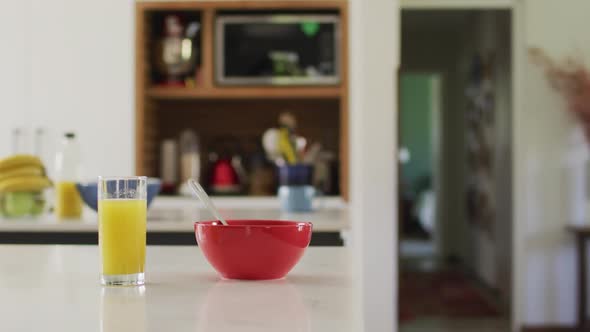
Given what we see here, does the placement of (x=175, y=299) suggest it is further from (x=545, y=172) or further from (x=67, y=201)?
(x=545, y=172)

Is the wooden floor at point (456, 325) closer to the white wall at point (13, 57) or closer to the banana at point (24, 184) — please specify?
the white wall at point (13, 57)

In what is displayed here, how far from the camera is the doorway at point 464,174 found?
5637mm

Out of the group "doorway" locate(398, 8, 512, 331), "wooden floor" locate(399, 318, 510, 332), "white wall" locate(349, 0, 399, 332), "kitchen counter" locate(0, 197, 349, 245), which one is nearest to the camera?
"kitchen counter" locate(0, 197, 349, 245)

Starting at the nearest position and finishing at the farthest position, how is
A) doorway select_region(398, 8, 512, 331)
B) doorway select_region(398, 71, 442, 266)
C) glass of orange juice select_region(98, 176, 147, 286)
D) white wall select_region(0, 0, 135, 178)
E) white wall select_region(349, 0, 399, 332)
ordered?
glass of orange juice select_region(98, 176, 147, 286) < white wall select_region(349, 0, 399, 332) < white wall select_region(0, 0, 135, 178) < doorway select_region(398, 8, 512, 331) < doorway select_region(398, 71, 442, 266)

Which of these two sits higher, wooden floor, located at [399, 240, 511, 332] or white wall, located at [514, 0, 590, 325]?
white wall, located at [514, 0, 590, 325]

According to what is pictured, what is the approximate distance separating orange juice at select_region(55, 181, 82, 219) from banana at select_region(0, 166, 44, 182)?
0.29ft

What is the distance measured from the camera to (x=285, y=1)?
13.3 feet

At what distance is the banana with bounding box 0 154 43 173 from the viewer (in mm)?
2352

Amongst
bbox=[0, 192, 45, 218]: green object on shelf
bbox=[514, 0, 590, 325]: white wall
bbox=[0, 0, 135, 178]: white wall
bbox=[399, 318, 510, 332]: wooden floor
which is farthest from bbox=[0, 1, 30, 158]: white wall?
bbox=[514, 0, 590, 325]: white wall

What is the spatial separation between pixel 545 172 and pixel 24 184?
336 cm

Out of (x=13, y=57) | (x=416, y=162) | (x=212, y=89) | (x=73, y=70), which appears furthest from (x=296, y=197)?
(x=416, y=162)

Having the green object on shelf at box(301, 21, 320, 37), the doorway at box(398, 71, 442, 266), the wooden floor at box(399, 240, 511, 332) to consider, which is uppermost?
the green object on shelf at box(301, 21, 320, 37)

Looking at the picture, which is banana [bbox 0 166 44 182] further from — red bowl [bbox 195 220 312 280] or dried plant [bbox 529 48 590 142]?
dried plant [bbox 529 48 590 142]

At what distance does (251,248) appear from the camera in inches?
40.9
